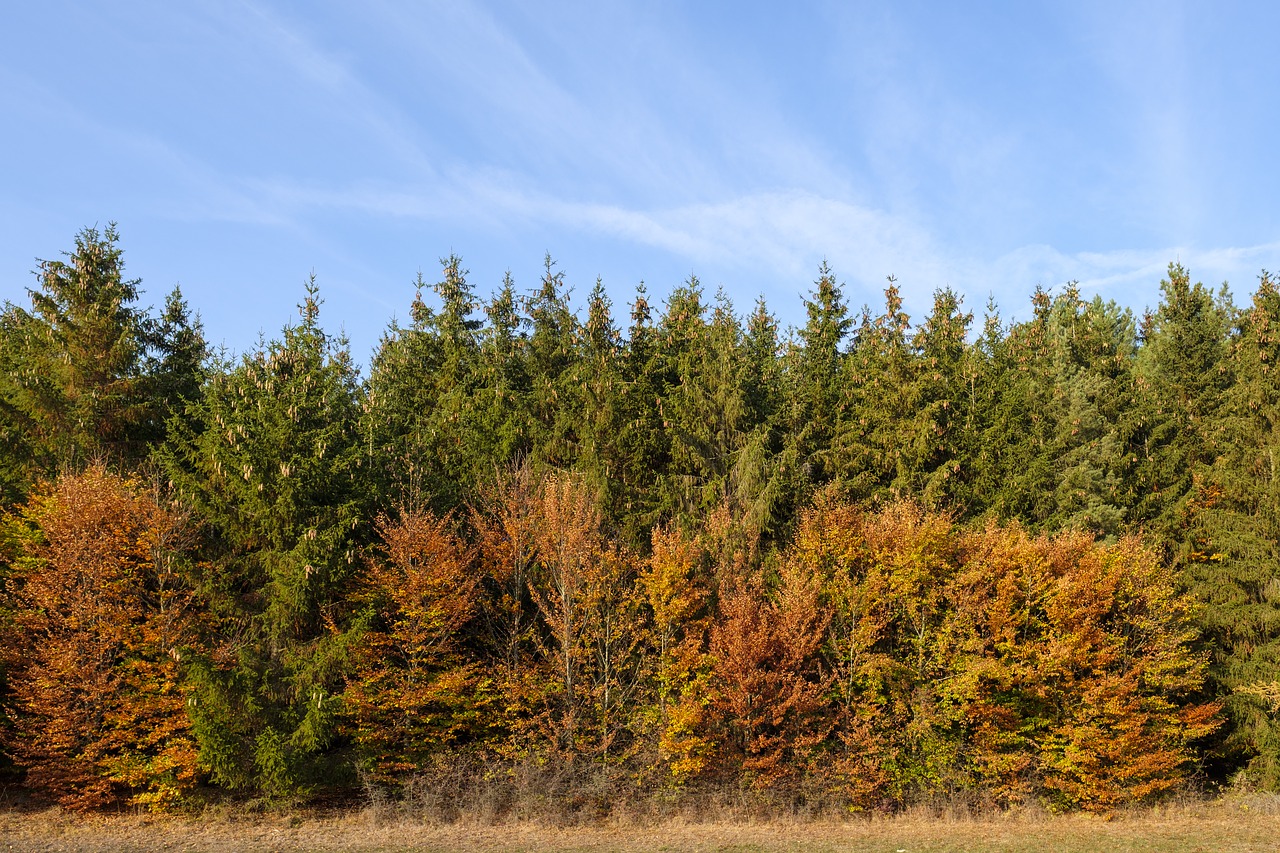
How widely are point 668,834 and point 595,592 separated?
6320 mm

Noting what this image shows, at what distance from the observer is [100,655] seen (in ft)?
65.7

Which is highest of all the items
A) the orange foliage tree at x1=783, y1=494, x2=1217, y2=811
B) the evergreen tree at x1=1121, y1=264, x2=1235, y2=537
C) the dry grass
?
the evergreen tree at x1=1121, y1=264, x2=1235, y2=537

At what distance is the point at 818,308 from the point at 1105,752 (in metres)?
17.9

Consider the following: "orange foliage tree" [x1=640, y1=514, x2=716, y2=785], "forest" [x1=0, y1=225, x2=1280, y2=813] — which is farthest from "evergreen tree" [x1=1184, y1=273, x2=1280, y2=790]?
"orange foliage tree" [x1=640, y1=514, x2=716, y2=785]

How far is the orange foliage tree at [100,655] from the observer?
64.5ft

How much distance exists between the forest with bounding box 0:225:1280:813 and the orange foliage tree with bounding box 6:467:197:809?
100 mm

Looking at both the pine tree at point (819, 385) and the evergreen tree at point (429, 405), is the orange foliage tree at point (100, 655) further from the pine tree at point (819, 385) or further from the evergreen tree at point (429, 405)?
the pine tree at point (819, 385)

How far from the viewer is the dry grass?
18250 millimetres

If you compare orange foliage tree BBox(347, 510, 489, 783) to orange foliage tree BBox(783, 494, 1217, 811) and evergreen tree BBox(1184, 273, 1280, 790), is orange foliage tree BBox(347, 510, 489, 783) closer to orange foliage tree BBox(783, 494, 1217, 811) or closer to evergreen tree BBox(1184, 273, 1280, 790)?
orange foliage tree BBox(783, 494, 1217, 811)

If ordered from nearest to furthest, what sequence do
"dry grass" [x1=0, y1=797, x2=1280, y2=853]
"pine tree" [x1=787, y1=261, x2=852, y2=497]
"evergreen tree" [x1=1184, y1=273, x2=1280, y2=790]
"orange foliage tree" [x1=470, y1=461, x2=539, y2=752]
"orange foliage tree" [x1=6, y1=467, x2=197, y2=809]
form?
1. "dry grass" [x1=0, y1=797, x2=1280, y2=853]
2. "orange foliage tree" [x1=6, y1=467, x2=197, y2=809]
3. "orange foliage tree" [x1=470, y1=461, x2=539, y2=752]
4. "evergreen tree" [x1=1184, y1=273, x2=1280, y2=790]
5. "pine tree" [x1=787, y1=261, x2=852, y2=497]

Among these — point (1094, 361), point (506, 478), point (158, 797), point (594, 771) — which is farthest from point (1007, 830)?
point (158, 797)

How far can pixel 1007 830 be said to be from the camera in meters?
20.6

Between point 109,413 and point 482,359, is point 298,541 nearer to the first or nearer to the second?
point 109,413

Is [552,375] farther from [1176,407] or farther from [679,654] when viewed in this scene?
[1176,407]
